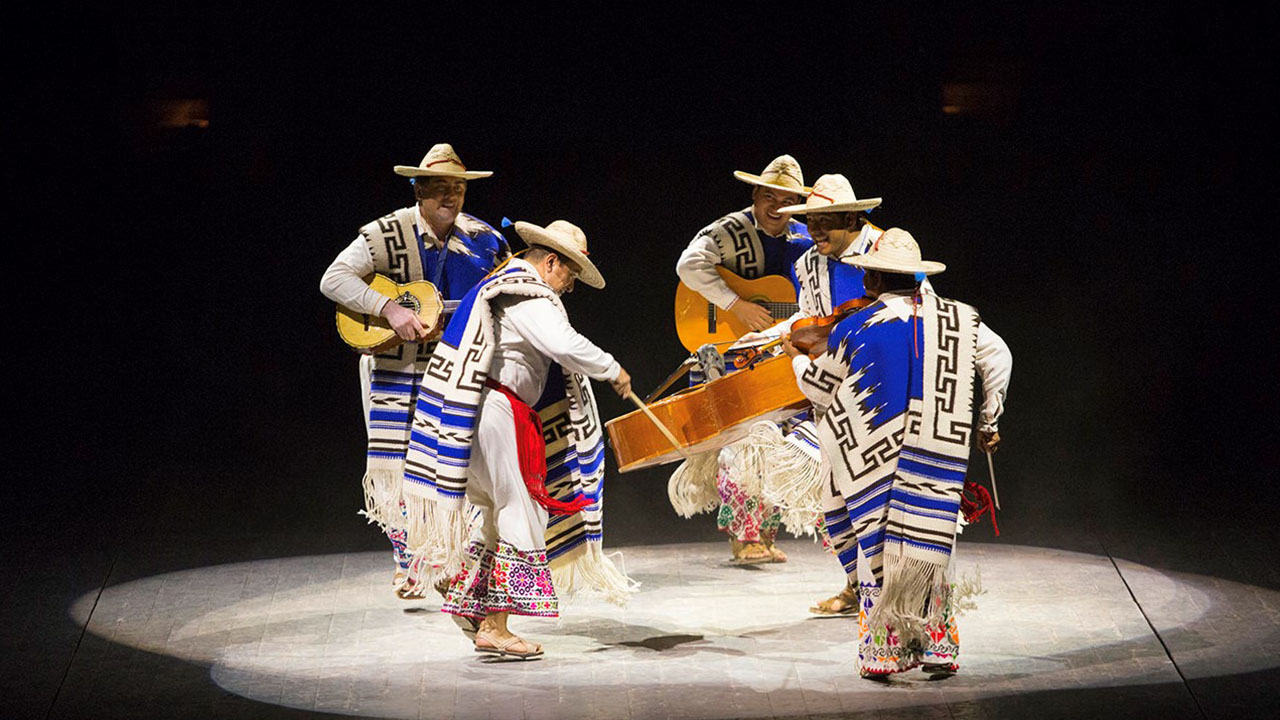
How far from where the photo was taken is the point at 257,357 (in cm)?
769

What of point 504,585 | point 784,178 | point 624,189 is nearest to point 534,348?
point 504,585

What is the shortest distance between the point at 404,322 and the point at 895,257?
1.98 meters

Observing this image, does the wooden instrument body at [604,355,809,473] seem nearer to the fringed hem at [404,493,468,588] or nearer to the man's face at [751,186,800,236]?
the fringed hem at [404,493,468,588]

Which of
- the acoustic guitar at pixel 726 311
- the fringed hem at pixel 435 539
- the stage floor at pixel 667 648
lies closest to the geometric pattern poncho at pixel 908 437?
the stage floor at pixel 667 648

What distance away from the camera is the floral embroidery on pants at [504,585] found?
4.85m

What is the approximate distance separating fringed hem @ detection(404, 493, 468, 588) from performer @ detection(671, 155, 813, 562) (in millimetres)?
1465

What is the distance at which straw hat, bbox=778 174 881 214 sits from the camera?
4875mm

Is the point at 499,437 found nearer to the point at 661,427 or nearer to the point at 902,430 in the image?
the point at 661,427

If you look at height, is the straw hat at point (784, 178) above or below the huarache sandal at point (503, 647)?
above

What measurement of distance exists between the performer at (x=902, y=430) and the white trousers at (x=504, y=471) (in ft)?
3.24

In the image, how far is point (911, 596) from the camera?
4348mm

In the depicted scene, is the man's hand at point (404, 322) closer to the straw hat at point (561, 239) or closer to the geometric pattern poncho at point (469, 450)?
the geometric pattern poncho at point (469, 450)

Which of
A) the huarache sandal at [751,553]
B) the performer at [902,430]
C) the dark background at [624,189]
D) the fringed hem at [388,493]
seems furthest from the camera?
the dark background at [624,189]

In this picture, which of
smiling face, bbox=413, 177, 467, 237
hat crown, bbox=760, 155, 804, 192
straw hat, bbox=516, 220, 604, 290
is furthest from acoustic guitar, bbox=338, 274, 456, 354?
hat crown, bbox=760, 155, 804, 192
